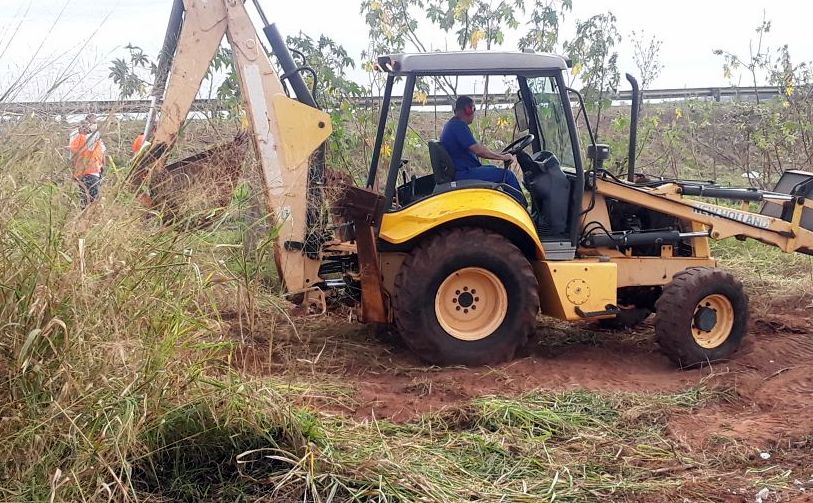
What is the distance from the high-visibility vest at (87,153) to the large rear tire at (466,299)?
8.62ft

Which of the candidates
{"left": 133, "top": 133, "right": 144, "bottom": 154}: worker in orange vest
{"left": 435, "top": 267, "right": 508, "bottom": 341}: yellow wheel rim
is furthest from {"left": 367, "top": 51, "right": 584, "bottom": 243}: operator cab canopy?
{"left": 133, "top": 133, "right": 144, "bottom": 154}: worker in orange vest

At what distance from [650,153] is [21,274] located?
14455 mm

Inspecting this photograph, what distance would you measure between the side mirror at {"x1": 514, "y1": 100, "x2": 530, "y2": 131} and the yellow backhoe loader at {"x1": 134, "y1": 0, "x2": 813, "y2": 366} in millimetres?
126

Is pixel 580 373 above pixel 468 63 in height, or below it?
below

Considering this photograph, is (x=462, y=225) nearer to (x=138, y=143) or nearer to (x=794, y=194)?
(x=138, y=143)

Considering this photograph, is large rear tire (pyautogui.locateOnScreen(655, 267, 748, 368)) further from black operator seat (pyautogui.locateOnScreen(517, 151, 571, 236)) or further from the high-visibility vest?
the high-visibility vest

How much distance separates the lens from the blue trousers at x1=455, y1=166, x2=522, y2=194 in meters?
7.40

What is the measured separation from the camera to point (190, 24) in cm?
694

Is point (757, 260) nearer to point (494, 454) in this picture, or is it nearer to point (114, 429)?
point (494, 454)

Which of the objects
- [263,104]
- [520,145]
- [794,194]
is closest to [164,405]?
[263,104]

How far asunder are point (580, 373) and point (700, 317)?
1.16 metres

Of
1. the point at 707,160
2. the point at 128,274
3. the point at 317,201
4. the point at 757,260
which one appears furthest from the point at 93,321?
the point at 707,160

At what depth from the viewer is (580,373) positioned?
7.01 meters

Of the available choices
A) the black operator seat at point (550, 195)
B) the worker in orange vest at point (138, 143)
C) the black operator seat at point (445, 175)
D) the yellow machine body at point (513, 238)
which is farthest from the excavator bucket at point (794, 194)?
the worker in orange vest at point (138, 143)
